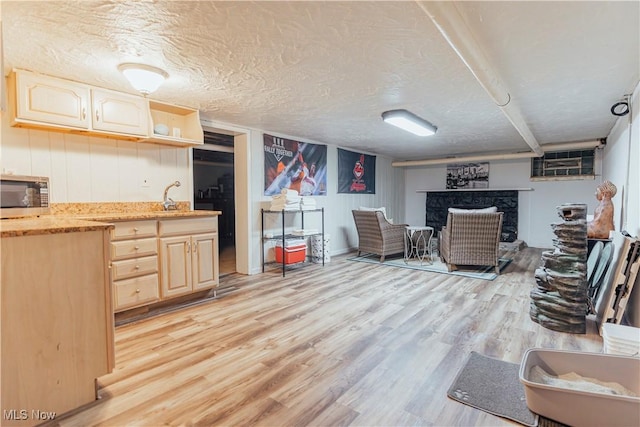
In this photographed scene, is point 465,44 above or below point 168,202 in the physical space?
above

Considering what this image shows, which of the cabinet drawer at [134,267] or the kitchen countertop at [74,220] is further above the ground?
the kitchen countertop at [74,220]

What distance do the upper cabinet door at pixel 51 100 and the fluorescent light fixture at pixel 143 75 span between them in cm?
62

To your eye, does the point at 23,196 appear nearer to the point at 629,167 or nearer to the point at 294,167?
the point at 294,167

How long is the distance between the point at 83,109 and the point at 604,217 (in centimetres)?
492

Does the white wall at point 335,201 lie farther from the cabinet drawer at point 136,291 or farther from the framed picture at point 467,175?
the cabinet drawer at point 136,291

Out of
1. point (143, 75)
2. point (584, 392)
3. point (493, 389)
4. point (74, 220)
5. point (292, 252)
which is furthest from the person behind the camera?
point (292, 252)

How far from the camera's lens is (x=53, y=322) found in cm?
152

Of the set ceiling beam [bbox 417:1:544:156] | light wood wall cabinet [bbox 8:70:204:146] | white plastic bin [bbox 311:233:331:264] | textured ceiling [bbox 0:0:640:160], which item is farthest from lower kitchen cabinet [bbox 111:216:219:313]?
ceiling beam [bbox 417:1:544:156]

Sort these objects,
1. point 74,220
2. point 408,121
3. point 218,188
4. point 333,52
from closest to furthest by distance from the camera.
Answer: point 74,220, point 333,52, point 408,121, point 218,188

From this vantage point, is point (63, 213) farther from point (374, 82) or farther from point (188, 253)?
point (374, 82)

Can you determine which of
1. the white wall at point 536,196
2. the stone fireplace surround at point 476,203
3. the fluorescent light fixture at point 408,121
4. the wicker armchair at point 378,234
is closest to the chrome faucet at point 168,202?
the fluorescent light fixture at point 408,121

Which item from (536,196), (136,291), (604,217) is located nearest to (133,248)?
(136,291)

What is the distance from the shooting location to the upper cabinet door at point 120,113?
9.00 feet

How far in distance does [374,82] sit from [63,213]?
3.04 meters
